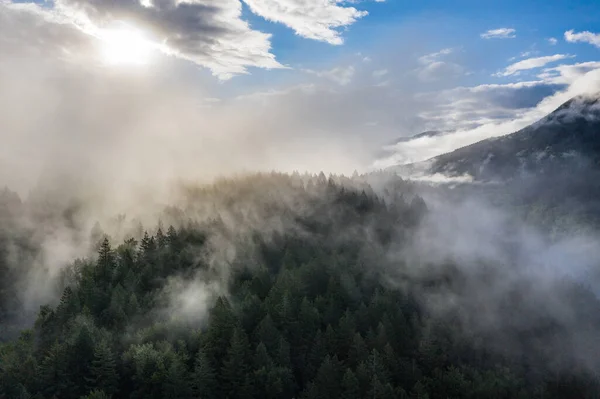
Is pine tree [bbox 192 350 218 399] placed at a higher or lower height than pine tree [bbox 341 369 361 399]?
higher

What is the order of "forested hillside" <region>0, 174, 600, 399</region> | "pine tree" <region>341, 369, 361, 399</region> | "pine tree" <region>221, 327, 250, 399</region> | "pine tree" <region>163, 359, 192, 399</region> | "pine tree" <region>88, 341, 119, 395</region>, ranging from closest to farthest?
"pine tree" <region>163, 359, 192, 399</region>, "pine tree" <region>88, 341, 119, 395</region>, "pine tree" <region>341, 369, 361, 399</region>, "forested hillside" <region>0, 174, 600, 399</region>, "pine tree" <region>221, 327, 250, 399</region>

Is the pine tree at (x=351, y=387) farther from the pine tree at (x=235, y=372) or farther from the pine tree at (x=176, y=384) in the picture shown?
the pine tree at (x=176, y=384)

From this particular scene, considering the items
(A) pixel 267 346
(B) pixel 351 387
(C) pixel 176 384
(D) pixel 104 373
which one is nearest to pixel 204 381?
(C) pixel 176 384

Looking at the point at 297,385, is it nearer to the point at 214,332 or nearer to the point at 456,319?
the point at 214,332

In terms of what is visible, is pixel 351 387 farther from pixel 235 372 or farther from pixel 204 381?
pixel 204 381

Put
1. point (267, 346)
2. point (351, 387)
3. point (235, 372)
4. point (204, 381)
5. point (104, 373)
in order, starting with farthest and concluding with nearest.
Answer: point (267, 346) < point (235, 372) < point (351, 387) < point (204, 381) < point (104, 373)

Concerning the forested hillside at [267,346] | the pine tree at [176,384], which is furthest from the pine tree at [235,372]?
the pine tree at [176,384]

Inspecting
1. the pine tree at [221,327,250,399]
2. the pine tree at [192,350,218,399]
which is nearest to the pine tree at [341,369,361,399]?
the pine tree at [221,327,250,399]

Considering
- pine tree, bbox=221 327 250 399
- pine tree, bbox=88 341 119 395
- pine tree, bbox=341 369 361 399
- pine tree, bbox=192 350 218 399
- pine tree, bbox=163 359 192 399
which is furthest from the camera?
pine tree, bbox=221 327 250 399

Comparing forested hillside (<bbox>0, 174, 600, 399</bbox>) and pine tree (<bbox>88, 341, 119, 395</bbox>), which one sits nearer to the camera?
pine tree (<bbox>88, 341, 119, 395</bbox>)

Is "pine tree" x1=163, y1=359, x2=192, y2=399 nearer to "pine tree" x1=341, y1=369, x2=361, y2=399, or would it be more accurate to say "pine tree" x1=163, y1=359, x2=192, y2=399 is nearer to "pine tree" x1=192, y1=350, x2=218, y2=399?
"pine tree" x1=192, y1=350, x2=218, y2=399

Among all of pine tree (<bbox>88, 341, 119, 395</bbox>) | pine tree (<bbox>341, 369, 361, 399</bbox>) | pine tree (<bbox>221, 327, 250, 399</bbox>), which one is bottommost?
pine tree (<bbox>341, 369, 361, 399</bbox>)
